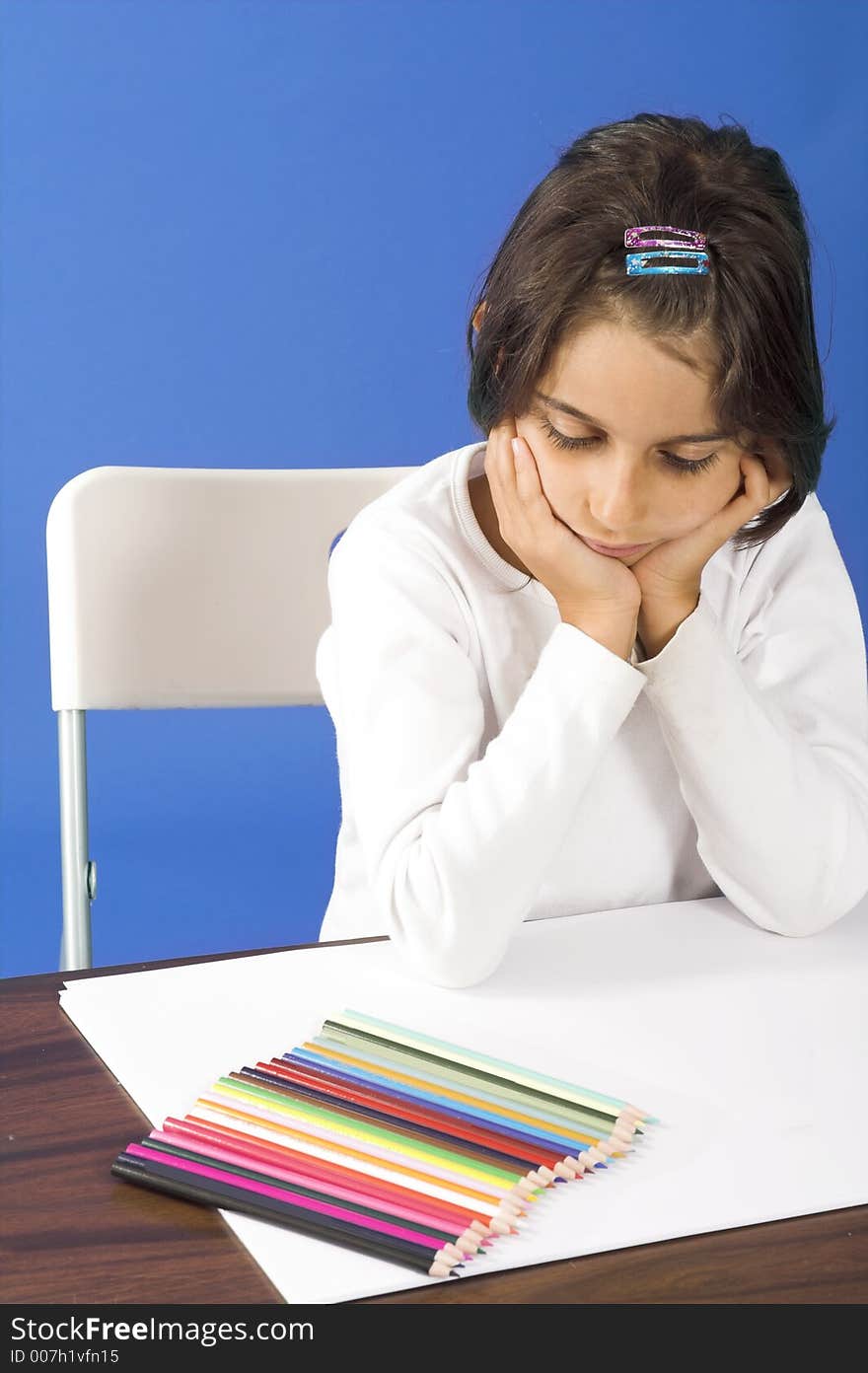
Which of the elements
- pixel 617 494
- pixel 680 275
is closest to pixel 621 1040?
pixel 617 494

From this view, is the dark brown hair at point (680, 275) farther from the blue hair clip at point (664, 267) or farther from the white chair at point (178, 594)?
the white chair at point (178, 594)

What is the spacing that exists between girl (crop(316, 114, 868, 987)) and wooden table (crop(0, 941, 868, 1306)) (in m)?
0.28

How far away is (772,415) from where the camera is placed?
3.32ft

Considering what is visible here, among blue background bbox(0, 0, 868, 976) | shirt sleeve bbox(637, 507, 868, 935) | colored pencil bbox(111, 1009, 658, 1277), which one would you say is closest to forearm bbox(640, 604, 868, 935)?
shirt sleeve bbox(637, 507, 868, 935)

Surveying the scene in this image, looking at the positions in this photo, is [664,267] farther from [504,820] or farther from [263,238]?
[263,238]

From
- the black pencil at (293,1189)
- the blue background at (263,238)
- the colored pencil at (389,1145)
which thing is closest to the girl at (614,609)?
the colored pencil at (389,1145)

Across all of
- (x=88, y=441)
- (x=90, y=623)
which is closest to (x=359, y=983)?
(x=90, y=623)

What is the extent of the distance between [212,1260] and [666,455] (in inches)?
22.0

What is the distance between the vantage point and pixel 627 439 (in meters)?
0.96

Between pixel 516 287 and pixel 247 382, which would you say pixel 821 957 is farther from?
pixel 247 382

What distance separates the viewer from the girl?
38.0 inches

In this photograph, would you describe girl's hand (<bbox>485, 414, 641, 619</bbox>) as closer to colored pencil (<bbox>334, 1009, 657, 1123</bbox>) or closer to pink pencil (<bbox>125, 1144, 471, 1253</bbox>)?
colored pencil (<bbox>334, 1009, 657, 1123</bbox>)

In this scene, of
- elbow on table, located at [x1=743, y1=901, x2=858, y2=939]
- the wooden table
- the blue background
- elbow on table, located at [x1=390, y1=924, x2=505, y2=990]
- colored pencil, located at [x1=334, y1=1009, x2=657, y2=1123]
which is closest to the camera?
the wooden table

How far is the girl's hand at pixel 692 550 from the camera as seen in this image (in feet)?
3.52
